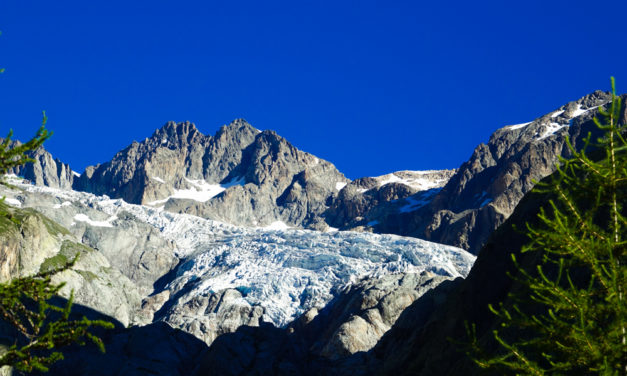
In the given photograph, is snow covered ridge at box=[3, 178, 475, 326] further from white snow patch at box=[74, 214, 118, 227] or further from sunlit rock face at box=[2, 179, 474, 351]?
sunlit rock face at box=[2, 179, 474, 351]

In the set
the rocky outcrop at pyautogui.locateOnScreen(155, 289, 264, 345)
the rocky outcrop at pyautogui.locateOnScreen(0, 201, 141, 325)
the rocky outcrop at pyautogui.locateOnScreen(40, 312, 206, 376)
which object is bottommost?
the rocky outcrop at pyautogui.locateOnScreen(40, 312, 206, 376)

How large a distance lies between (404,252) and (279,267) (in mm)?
28323

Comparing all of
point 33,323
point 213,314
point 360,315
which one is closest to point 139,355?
point 360,315

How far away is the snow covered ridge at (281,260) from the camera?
345ft

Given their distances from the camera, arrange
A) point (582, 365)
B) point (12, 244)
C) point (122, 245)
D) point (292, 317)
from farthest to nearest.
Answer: point (122, 245) → point (292, 317) → point (12, 244) → point (582, 365)

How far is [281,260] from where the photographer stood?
401ft

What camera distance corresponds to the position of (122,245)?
477 feet

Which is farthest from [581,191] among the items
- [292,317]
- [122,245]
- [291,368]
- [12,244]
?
[122,245]

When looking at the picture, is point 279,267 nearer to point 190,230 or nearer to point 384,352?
point 190,230

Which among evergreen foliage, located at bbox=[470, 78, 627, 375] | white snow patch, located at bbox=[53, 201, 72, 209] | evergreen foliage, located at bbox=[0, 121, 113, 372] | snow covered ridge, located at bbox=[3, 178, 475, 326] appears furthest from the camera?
white snow patch, located at bbox=[53, 201, 72, 209]

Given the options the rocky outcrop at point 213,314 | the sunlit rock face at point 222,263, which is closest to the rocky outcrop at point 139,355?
the sunlit rock face at point 222,263

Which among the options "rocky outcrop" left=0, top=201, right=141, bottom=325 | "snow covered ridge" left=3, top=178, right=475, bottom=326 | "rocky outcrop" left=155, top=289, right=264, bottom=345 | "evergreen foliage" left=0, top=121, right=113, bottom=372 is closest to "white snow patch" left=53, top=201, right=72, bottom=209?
"snow covered ridge" left=3, top=178, right=475, bottom=326

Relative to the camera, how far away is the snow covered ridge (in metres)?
105

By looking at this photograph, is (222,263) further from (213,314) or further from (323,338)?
(323,338)
